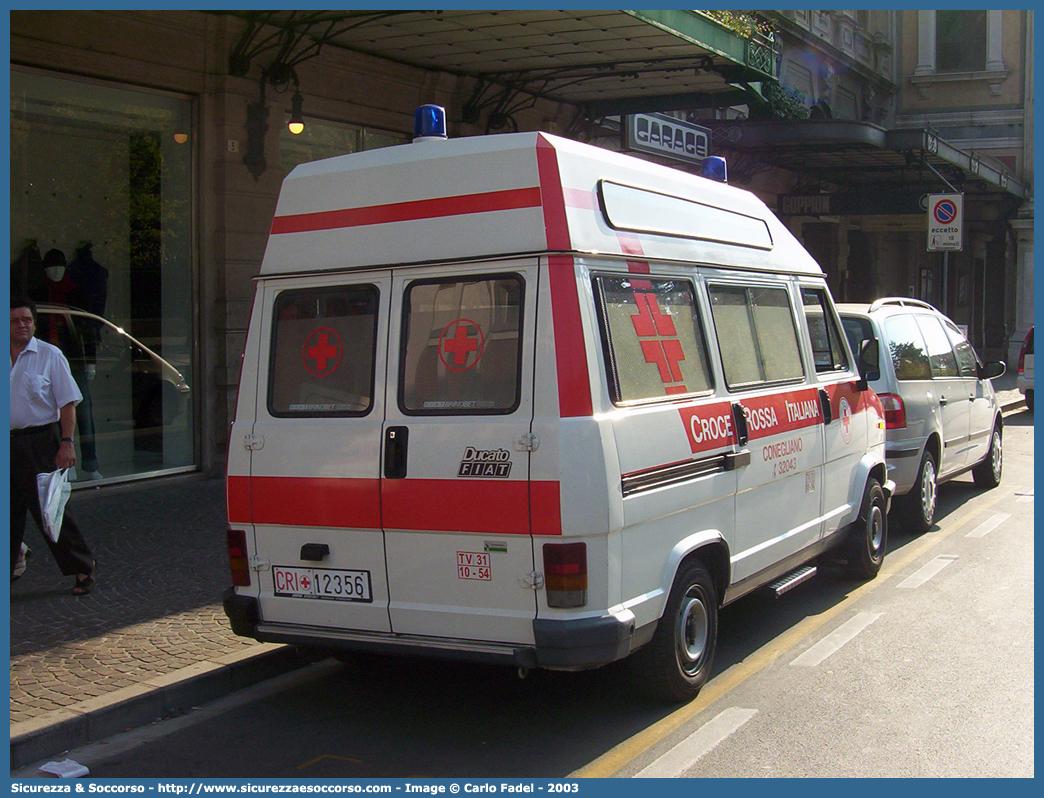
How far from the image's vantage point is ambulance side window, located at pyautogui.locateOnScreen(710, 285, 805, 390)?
564 centimetres

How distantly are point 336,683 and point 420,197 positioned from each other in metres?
2.52

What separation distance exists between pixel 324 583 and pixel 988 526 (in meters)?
6.40

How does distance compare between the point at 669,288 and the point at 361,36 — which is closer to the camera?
the point at 669,288

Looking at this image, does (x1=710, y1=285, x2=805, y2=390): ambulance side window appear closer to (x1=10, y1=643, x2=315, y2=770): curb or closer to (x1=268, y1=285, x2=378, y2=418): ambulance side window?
(x1=268, y1=285, x2=378, y2=418): ambulance side window

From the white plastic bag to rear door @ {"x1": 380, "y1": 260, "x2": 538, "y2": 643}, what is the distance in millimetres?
2737

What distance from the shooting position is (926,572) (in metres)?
7.62

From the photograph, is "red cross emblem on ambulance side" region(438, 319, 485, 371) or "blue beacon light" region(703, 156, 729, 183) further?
"blue beacon light" region(703, 156, 729, 183)

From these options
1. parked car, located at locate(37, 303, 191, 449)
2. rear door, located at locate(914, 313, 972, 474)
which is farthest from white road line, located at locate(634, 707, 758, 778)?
parked car, located at locate(37, 303, 191, 449)

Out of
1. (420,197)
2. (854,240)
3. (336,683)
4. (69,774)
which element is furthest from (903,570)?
(854,240)

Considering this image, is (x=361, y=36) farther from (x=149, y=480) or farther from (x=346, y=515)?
(x=346, y=515)

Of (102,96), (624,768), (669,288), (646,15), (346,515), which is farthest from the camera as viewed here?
(646,15)

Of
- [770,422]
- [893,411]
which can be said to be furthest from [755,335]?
[893,411]

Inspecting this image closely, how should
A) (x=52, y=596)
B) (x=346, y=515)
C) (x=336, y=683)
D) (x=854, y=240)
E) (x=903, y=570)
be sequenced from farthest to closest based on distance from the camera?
(x=854, y=240) < (x=903, y=570) < (x=52, y=596) < (x=336, y=683) < (x=346, y=515)

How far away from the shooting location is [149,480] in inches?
420
